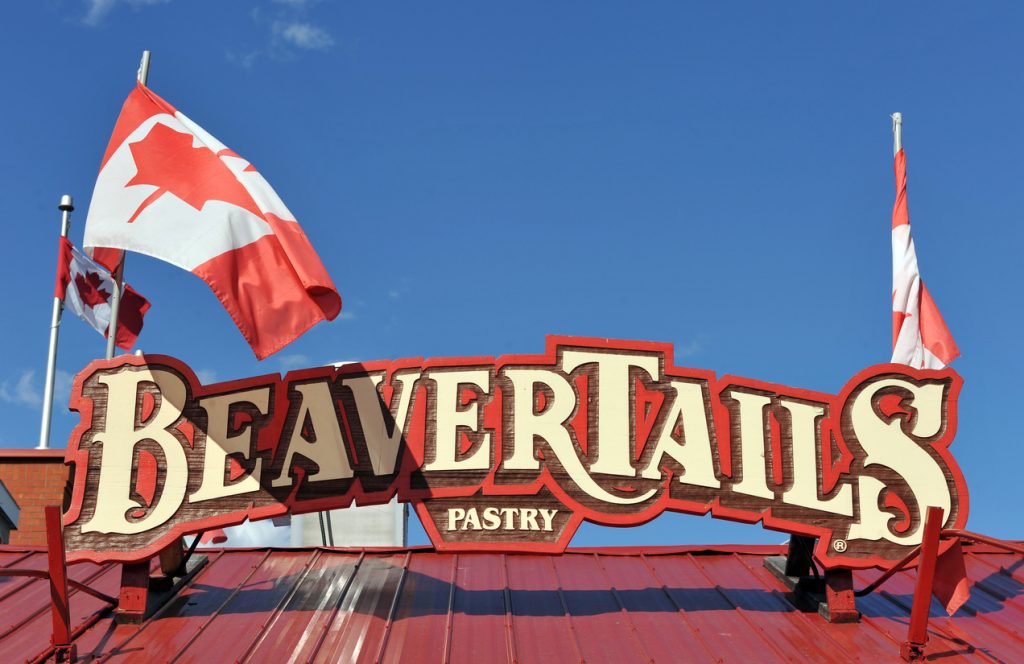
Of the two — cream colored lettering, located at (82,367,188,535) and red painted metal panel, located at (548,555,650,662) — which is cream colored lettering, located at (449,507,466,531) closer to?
red painted metal panel, located at (548,555,650,662)

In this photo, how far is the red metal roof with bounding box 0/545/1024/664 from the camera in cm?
1167

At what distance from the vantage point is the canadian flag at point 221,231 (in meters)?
12.1

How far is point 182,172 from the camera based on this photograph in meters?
12.9

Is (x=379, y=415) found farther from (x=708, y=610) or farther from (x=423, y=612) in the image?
(x=708, y=610)

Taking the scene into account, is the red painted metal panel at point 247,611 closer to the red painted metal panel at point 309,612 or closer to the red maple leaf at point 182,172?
the red painted metal panel at point 309,612

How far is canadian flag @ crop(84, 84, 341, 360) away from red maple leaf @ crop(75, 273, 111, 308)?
7.14 metres

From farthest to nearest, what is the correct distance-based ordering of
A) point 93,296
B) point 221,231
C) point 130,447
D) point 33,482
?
1. point 93,296
2. point 33,482
3. point 130,447
4. point 221,231

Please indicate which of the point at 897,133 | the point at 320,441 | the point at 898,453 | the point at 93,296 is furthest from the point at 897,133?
the point at 93,296

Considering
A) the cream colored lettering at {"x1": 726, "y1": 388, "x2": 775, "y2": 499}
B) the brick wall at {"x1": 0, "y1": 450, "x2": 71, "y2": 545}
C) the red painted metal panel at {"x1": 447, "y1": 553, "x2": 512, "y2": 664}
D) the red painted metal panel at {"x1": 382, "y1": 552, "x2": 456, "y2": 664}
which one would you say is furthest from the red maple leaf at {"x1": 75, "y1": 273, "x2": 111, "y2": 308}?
the cream colored lettering at {"x1": 726, "y1": 388, "x2": 775, "y2": 499}

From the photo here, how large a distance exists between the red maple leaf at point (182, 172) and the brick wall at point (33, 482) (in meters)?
5.97

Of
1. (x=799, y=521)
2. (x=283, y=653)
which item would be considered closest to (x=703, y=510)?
(x=799, y=521)

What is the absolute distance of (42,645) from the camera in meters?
11.6

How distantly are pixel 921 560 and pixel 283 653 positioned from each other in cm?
648

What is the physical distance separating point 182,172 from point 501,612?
5992mm
